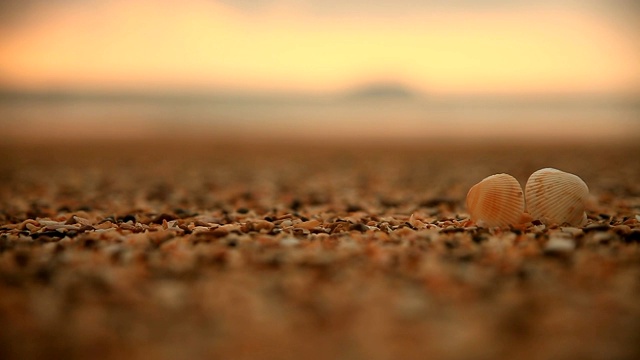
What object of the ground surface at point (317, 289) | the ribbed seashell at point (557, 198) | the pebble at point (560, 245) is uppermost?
the ribbed seashell at point (557, 198)

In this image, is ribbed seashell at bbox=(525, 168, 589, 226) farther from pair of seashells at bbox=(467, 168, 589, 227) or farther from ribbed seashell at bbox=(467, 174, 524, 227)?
ribbed seashell at bbox=(467, 174, 524, 227)

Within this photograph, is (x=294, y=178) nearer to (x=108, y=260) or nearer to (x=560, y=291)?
(x=108, y=260)

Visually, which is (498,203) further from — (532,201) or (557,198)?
(557,198)

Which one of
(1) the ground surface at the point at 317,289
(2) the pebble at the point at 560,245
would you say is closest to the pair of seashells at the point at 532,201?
(1) the ground surface at the point at 317,289

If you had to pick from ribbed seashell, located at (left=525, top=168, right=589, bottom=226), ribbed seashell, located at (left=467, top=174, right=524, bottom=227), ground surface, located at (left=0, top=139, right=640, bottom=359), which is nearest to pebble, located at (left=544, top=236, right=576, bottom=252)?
ground surface, located at (left=0, top=139, right=640, bottom=359)

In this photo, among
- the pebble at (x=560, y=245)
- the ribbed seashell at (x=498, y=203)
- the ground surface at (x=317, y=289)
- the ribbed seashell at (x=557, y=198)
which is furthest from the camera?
the ribbed seashell at (x=557, y=198)

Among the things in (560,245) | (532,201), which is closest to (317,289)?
(560,245)

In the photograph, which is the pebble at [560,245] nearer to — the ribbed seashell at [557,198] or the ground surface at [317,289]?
the ground surface at [317,289]
